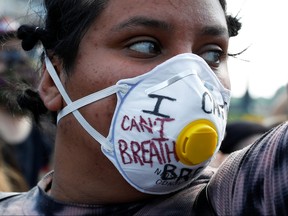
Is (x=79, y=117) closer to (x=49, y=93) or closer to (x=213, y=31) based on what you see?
(x=49, y=93)

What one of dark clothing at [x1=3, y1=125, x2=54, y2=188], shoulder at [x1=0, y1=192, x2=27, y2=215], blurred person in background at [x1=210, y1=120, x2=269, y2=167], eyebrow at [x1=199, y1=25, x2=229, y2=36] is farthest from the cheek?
dark clothing at [x1=3, y1=125, x2=54, y2=188]

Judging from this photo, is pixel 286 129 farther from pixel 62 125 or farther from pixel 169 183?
pixel 62 125

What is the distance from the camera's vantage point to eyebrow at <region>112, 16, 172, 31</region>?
70.8 inches

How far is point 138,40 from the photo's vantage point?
6.07 ft

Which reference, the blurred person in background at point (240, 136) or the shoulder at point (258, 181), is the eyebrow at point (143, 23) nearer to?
the shoulder at point (258, 181)

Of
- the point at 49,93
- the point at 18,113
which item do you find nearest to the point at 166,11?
the point at 49,93

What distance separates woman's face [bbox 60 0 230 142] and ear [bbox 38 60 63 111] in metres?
0.14

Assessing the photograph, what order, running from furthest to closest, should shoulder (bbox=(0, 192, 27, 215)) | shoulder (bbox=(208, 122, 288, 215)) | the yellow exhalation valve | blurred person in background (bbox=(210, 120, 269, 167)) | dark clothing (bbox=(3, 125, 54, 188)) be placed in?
1. dark clothing (bbox=(3, 125, 54, 188))
2. blurred person in background (bbox=(210, 120, 269, 167))
3. shoulder (bbox=(0, 192, 27, 215))
4. the yellow exhalation valve
5. shoulder (bbox=(208, 122, 288, 215))

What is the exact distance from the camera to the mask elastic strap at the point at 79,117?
1.80 meters

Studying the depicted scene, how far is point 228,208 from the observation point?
156 centimetres

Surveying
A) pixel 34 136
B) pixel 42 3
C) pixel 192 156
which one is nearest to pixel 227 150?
pixel 34 136

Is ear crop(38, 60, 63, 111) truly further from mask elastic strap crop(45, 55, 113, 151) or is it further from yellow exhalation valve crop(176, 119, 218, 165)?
yellow exhalation valve crop(176, 119, 218, 165)

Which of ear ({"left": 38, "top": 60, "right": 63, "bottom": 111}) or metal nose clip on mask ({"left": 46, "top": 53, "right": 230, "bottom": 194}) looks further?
ear ({"left": 38, "top": 60, "right": 63, "bottom": 111})

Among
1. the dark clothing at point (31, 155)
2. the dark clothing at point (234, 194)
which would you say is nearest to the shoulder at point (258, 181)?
the dark clothing at point (234, 194)
